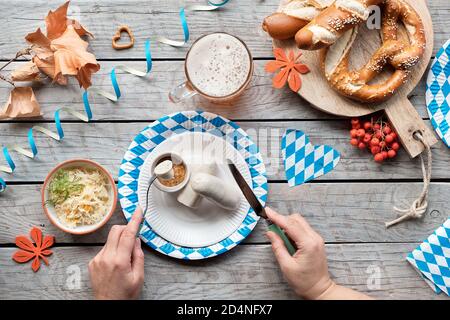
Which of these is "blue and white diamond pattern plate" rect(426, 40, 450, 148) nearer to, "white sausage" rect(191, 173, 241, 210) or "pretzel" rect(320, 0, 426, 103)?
"pretzel" rect(320, 0, 426, 103)

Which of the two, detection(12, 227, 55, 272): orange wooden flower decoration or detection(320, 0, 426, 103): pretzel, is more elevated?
detection(320, 0, 426, 103): pretzel

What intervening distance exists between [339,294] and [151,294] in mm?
499

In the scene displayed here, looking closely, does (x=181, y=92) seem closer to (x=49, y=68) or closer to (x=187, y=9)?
(x=187, y=9)

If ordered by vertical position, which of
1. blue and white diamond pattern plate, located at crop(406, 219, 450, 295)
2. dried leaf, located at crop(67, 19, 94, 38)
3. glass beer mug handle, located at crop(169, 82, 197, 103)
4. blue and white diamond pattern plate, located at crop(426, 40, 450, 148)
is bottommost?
blue and white diamond pattern plate, located at crop(406, 219, 450, 295)

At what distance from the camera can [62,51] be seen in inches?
62.5

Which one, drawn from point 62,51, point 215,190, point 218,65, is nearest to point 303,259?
point 215,190

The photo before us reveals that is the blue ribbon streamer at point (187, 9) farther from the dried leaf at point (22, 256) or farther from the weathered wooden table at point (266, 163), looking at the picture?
the dried leaf at point (22, 256)

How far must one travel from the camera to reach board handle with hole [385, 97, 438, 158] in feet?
5.22

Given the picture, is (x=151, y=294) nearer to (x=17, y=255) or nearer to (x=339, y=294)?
(x=17, y=255)

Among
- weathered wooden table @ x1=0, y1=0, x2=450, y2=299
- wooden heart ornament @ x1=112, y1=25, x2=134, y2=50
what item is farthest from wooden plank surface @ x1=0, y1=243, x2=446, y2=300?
wooden heart ornament @ x1=112, y1=25, x2=134, y2=50

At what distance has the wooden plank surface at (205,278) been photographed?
63.2 inches

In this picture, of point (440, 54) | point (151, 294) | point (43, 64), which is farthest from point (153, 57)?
point (440, 54)

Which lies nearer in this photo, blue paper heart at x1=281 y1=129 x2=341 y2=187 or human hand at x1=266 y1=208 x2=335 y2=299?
human hand at x1=266 y1=208 x2=335 y2=299

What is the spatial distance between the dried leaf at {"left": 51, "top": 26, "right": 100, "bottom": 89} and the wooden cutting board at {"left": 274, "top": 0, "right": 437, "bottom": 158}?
51cm
